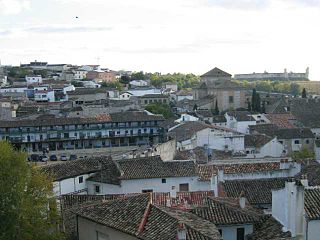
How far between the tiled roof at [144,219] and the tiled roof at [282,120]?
55883 mm

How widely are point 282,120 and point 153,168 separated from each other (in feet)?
149

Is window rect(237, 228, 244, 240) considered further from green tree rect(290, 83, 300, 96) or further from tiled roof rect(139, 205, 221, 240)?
green tree rect(290, 83, 300, 96)

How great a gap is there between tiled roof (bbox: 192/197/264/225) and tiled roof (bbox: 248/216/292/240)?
403 millimetres

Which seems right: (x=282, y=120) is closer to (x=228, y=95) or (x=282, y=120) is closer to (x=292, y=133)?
(x=292, y=133)

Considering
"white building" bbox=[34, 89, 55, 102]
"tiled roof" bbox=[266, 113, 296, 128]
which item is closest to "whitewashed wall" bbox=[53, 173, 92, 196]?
"tiled roof" bbox=[266, 113, 296, 128]

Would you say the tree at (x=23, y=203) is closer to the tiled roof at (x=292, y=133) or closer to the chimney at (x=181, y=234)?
the chimney at (x=181, y=234)

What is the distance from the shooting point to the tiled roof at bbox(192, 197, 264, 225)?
20578 mm

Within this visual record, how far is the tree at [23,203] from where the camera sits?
65.3ft

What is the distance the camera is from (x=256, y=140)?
5566cm

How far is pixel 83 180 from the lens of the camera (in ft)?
114

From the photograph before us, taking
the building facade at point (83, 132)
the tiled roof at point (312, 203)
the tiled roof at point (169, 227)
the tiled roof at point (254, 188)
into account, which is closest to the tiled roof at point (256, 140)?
the building facade at point (83, 132)

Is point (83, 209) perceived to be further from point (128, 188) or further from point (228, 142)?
point (228, 142)

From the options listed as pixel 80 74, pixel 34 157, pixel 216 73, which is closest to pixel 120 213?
pixel 34 157

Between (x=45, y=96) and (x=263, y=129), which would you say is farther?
(x=45, y=96)
